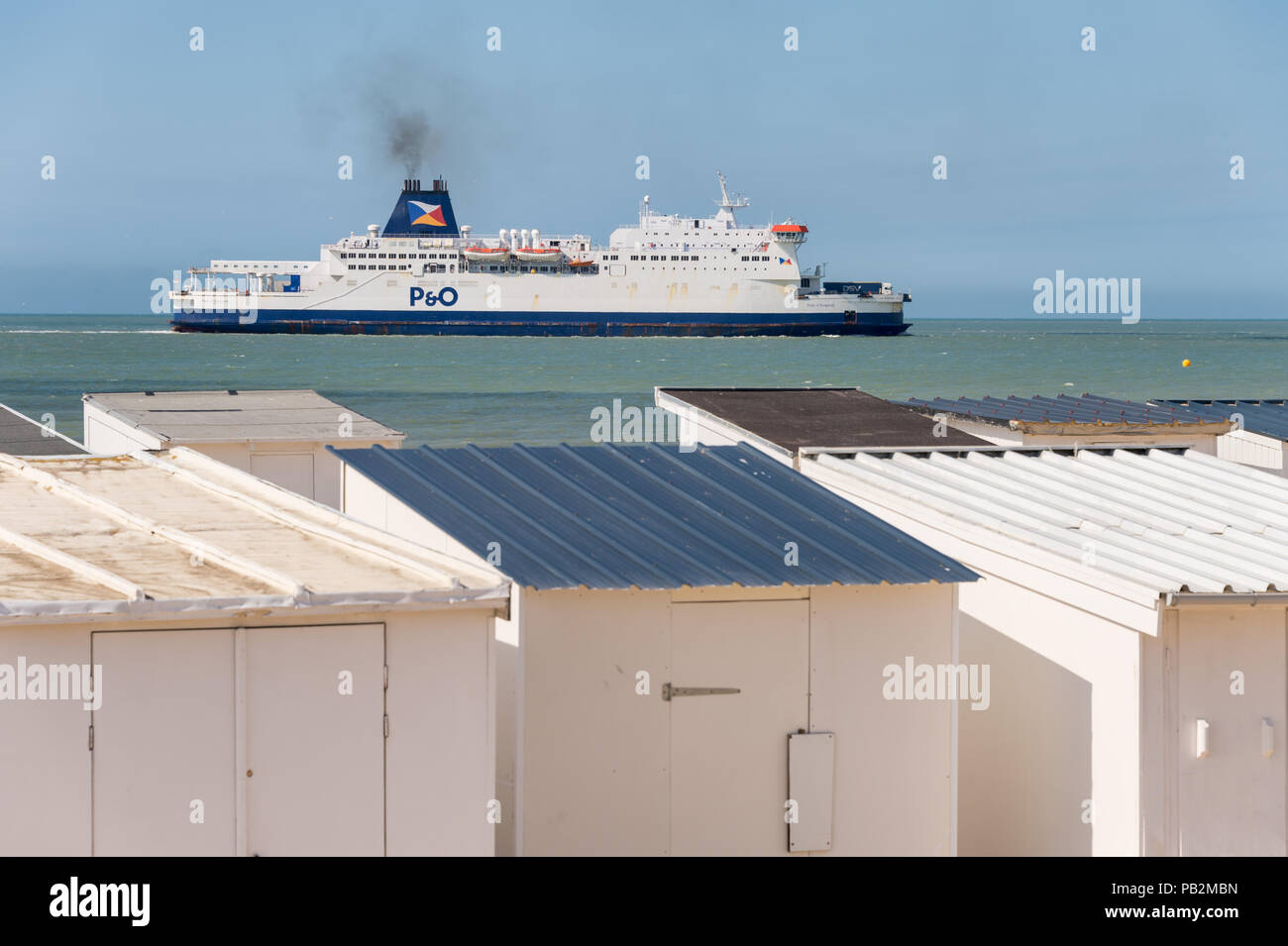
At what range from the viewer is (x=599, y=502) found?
775cm

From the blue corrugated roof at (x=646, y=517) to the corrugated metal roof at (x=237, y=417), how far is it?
495 centimetres

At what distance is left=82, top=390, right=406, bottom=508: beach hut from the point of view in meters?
13.2

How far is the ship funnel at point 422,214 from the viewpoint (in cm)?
10100

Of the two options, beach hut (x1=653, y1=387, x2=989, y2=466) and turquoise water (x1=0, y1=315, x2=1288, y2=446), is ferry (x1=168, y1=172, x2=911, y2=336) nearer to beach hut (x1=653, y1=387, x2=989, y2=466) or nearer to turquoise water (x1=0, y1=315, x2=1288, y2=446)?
turquoise water (x1=0, y1=315, x2=1288, y2=446)

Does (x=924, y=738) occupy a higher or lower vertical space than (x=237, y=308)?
lower

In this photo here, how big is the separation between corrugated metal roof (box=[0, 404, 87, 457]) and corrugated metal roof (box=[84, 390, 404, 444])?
77cm

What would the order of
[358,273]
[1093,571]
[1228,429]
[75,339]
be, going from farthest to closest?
[75,339] < [358,273] < [1228,429] < [1093,571]

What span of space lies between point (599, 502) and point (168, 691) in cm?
314

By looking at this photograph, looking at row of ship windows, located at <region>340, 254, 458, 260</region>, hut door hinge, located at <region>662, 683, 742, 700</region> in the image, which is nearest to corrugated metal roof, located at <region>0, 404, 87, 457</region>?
hut door hinge, located at <region>662, 683, 742, 700</region>

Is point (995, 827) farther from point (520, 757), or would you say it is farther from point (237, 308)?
point (237, 308)

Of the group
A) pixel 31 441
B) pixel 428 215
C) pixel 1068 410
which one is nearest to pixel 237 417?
pixel 31 441

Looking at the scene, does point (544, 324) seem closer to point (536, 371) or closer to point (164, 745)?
point (536, 371)

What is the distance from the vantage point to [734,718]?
6617 millimetres
